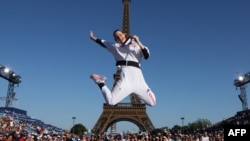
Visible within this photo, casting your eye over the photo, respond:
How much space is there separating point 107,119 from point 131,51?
5611cm

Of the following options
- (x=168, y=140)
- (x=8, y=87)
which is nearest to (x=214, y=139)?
(x=168, y=140)

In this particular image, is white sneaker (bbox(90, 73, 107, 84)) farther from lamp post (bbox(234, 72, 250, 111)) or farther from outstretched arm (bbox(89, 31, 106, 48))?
lamp post (bbox(234, 72, 250, 111))

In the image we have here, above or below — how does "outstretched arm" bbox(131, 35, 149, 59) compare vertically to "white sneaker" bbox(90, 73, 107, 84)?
above

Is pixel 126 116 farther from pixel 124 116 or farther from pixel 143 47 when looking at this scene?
pixel 143 47

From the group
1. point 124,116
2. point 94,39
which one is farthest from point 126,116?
point 94,39

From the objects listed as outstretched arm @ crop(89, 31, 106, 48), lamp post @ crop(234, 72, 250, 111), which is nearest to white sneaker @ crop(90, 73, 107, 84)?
outstretched arm @ crop(89, 31, 106, 48)

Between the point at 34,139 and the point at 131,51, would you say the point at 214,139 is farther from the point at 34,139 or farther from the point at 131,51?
the point at 131,51

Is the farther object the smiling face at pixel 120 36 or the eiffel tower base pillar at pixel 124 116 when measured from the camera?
the eiffel tower base pillar at pixel 124 116

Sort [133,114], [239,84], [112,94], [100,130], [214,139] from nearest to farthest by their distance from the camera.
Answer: [112,94] → [214,139] → [239,84] → [100,130] → [133,114]

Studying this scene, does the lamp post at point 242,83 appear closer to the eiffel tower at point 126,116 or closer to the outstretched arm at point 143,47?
the eiffel tower at point 126,116

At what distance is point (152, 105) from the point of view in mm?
8172

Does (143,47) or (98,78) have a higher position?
(143,47)

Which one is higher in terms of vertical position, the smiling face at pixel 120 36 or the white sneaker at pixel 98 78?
the smiling face at pixel 120 36

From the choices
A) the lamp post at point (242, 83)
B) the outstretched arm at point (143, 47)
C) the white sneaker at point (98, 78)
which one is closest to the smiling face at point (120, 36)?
the outstretched arm at point (143, 47)
